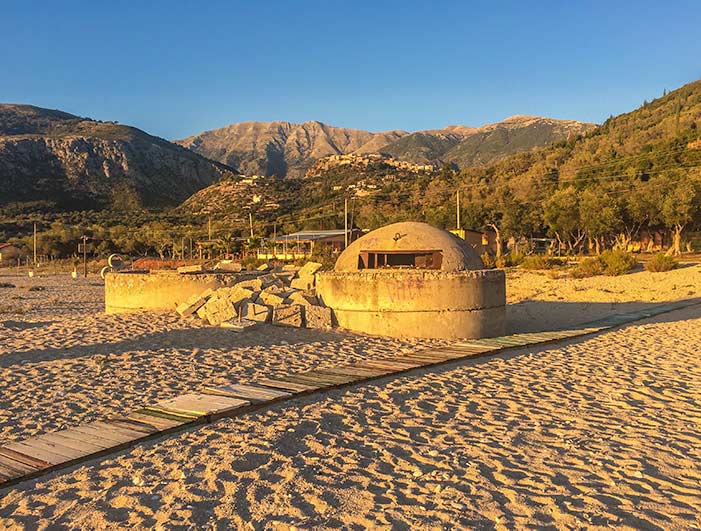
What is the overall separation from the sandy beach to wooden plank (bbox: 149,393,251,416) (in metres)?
0.22

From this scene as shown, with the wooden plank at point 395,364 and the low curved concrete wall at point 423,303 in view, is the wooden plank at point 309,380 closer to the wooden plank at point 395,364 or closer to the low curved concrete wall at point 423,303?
the wooden plank at point 395,364

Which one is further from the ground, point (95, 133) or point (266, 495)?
point (95, 133)

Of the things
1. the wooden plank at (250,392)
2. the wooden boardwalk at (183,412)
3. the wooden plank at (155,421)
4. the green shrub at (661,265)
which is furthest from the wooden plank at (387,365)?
the green shrub at (661,265)

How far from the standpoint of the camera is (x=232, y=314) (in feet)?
38.1

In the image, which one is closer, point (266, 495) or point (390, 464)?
point (266, 495)

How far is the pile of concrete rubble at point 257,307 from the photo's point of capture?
1131 cm

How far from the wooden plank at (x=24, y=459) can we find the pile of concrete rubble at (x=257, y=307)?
626cm

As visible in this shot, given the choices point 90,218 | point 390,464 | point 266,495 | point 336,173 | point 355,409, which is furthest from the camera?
point 336,173

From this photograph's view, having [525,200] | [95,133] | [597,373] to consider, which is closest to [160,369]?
[597,373]

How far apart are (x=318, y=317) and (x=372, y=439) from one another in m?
6.14

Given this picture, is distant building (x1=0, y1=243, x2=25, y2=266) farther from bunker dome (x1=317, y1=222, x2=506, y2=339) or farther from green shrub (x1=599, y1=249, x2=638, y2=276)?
bunker dome (x1=317, y1=222, x2=506, y2=339)

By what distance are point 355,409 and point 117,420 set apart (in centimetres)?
238

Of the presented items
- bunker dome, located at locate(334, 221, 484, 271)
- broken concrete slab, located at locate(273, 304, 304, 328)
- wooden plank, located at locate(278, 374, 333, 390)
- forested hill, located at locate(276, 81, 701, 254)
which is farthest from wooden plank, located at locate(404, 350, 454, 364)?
forested hill, located at locate(276, 81, 701, 254)

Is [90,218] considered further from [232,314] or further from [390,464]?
[390,464]
